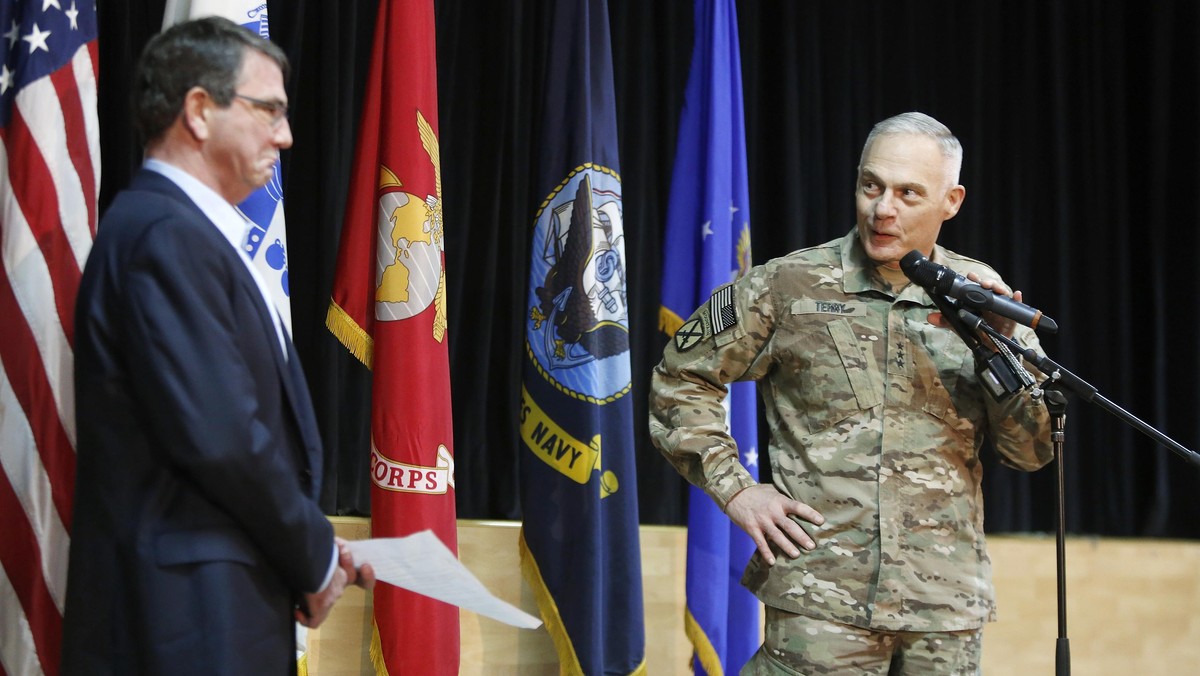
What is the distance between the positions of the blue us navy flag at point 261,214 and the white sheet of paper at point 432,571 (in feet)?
4.68

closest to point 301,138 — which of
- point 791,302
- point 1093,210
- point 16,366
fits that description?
point 16,366

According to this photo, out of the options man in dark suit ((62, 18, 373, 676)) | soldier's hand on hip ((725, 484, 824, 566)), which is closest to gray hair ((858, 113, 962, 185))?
soldier's hand on hip ((725, 484, 824, 566))

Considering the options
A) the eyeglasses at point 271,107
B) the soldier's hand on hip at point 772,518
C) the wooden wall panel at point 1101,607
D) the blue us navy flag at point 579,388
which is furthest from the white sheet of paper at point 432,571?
the wooden wall panel at point 1101,607

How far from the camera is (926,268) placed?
84.5 inches

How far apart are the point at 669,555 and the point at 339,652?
1.10m

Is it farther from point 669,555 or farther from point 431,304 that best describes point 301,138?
point 669,555

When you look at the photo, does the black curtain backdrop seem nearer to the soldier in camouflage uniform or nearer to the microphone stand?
the soldier in camouflage uniform

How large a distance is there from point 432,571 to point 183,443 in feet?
1.20

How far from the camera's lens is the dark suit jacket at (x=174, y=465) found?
144 centimetres

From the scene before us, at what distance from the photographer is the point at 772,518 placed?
227 centimetres

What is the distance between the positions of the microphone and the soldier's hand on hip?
1.56ft

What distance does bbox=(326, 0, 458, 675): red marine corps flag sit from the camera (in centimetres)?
324

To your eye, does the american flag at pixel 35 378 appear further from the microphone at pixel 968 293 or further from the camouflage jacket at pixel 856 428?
the microphone at pixel 968 293

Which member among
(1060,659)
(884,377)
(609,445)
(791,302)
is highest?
(791,302)
